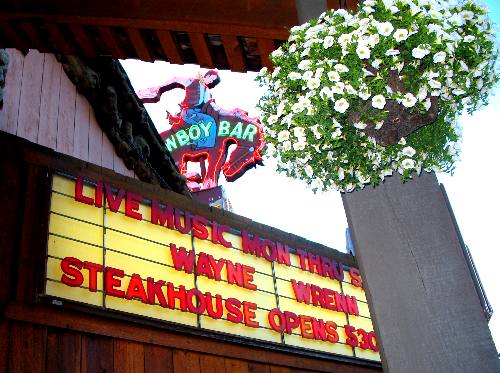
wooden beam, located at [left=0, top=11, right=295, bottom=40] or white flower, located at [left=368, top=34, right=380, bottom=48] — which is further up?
wooden beam, located at [left=0, top=11, right=295, bottom=40]

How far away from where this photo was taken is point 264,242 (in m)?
9.32

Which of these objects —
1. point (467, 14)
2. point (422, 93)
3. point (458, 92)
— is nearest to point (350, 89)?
point (422, 93)

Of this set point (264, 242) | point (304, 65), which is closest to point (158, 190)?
point (264, 242)

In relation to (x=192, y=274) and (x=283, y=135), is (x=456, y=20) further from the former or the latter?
(x=192, y=274)

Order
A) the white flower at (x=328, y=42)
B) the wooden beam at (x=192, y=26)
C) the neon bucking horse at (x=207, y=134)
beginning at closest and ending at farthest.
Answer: the white flower at (x=328, y=42) → the wooden beam at (x=192, y=26) → the neon bucking horse at (x=207, y=134)

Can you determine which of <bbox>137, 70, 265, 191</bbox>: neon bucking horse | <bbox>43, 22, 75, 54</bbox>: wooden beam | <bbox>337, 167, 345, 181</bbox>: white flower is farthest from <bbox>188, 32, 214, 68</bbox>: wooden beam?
<bbox>137, 70, 265, 191</bbox>: neon bucking horse

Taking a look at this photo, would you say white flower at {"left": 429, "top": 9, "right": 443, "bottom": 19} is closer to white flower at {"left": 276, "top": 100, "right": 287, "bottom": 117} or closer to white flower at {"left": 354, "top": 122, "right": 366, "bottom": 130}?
white flower at {"left": 354, "top": 122, "right": 366, "bottom": 130}

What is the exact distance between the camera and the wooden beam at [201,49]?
4574 millimetres

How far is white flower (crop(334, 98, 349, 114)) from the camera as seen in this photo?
2887 mm

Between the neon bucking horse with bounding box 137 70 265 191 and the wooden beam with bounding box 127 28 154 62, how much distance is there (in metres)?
17.7

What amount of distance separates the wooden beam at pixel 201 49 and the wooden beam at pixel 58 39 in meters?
1.08

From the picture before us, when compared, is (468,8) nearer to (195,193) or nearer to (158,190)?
(158,190)

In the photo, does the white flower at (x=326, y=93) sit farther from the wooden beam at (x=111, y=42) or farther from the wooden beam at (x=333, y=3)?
the wooden beam at (x=111, y=42)

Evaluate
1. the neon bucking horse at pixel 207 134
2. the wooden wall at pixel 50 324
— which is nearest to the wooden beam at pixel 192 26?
the wooden wall at pixel 50 324
